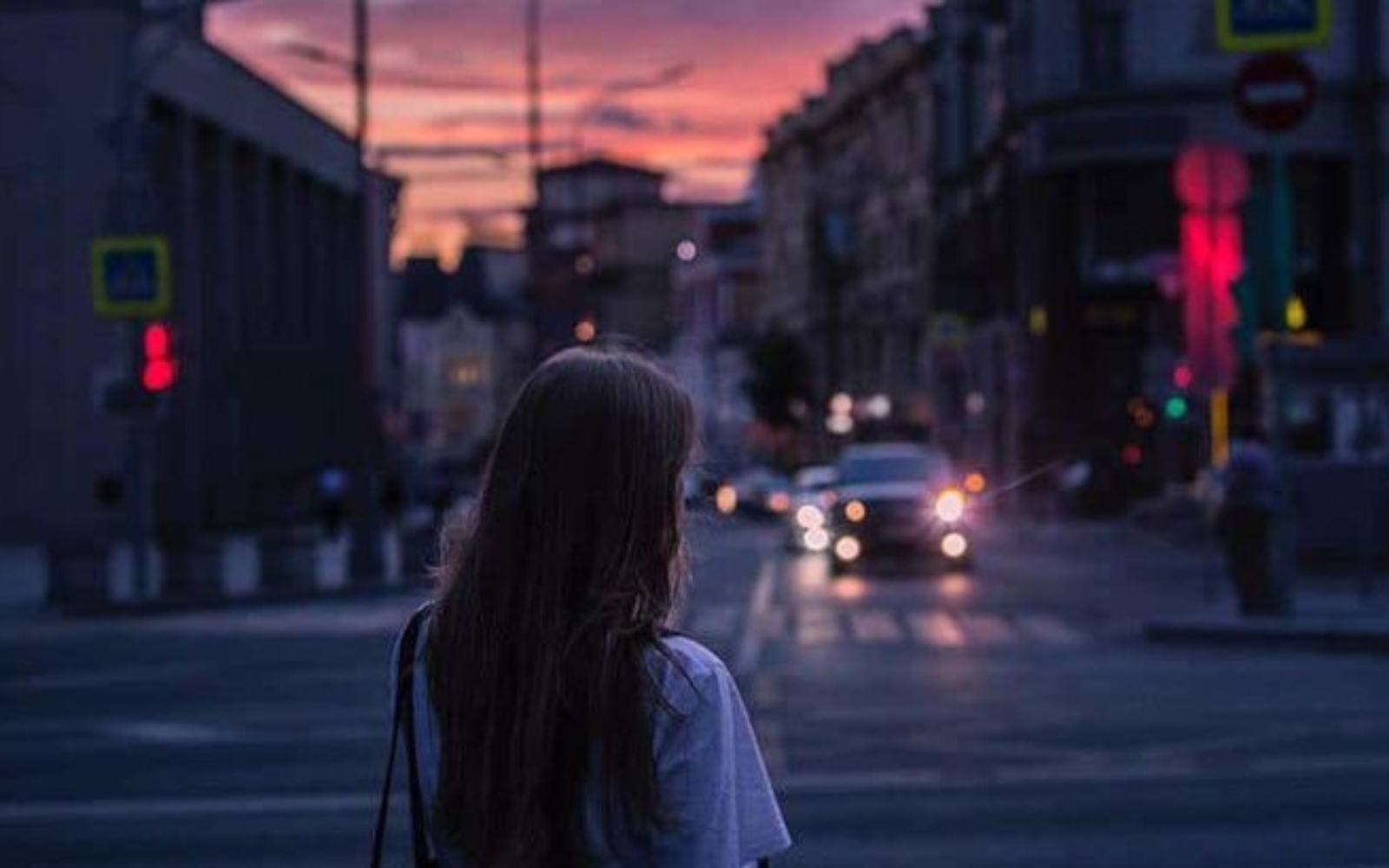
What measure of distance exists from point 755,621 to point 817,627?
1.17 meters

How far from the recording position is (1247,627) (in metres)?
23.2

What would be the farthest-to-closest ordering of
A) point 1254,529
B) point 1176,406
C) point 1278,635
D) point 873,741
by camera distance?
point 1176,406
point 1254,529
point 1278,635
point 873,741

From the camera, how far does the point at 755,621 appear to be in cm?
2761

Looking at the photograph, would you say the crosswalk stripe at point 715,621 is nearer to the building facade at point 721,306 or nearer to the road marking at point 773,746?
the road marking at point 773,746

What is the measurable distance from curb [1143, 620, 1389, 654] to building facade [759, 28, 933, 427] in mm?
55014

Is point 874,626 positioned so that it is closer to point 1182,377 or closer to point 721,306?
point 1182,377

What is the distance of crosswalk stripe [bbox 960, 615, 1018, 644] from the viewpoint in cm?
2425

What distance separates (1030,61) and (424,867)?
58.2 m

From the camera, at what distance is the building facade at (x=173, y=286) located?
4403 cm

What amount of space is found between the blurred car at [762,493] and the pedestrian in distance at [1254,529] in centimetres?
4451

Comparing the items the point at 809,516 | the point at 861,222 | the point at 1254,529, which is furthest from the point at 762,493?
the point at 1254,529

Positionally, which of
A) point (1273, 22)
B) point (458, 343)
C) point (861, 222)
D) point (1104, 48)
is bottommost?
point (458, 343)

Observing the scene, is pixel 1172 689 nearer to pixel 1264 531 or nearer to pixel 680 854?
pixel 1264 531

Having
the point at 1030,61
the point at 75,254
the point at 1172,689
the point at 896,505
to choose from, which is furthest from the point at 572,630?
the point at 1030,61
